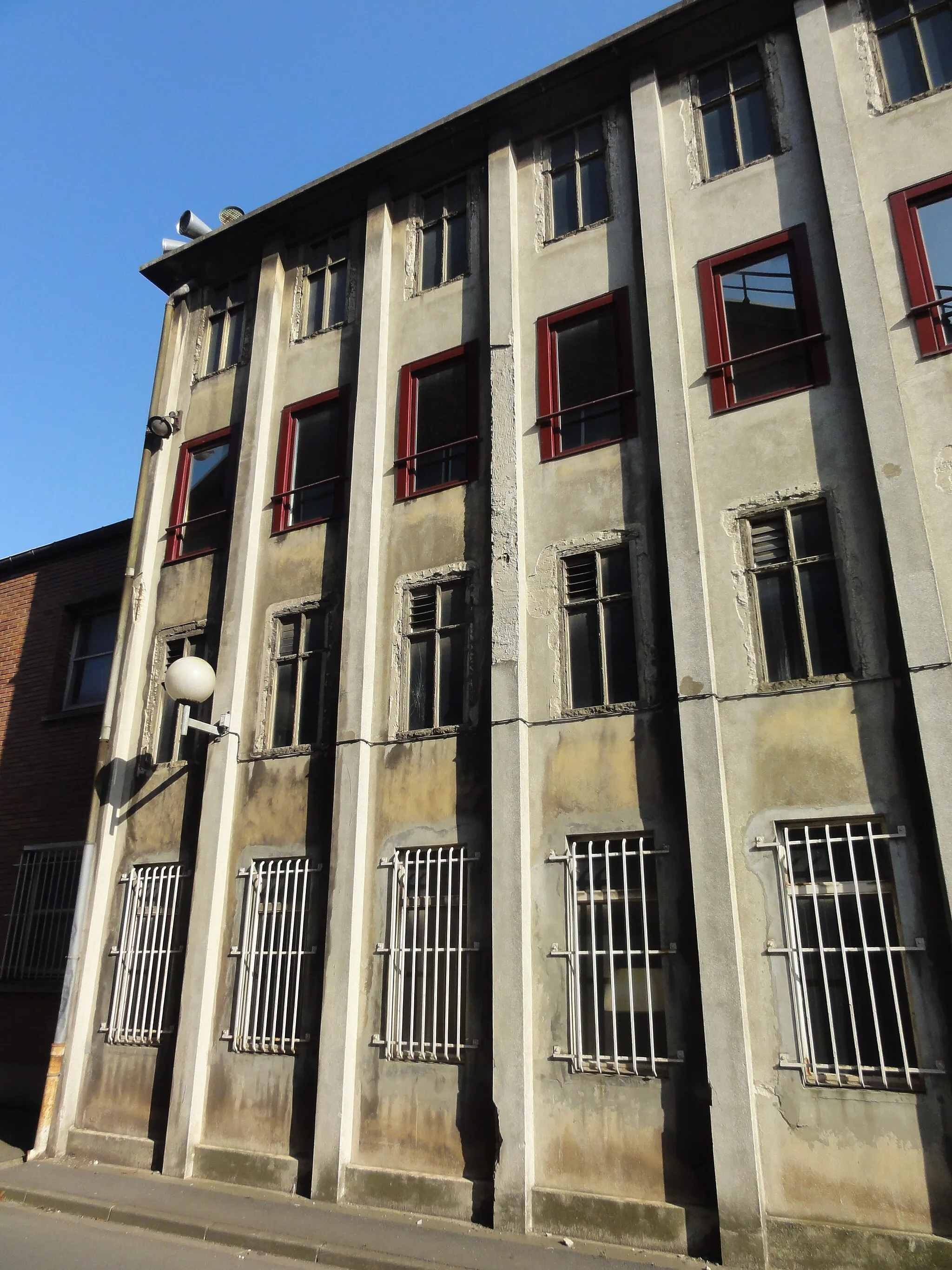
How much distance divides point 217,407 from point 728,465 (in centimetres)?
798

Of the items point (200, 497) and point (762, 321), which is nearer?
point (762, 321)

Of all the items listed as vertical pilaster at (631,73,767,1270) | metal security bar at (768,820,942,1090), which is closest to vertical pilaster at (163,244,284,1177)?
vertical pilaster at (631,73,767,1270)

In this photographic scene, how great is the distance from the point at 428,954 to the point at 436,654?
3224mm

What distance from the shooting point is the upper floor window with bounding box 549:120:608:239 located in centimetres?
1055

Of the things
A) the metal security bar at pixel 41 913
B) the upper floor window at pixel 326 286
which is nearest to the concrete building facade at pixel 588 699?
the upper floor window at pixel 326 286

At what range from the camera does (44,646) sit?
14461mm

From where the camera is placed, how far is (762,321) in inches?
357

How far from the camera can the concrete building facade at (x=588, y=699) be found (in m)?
6.89

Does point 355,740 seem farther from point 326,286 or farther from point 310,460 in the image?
point 326,286

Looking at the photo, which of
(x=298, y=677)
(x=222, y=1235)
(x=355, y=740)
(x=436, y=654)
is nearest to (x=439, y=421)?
(x=436, y=654)

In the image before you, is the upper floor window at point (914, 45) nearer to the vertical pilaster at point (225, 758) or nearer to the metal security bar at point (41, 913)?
the vertical pilaster at point (225, 758)

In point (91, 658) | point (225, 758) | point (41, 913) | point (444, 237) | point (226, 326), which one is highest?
point (226, 326)

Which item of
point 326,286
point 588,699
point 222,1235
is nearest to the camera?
point 222,1235

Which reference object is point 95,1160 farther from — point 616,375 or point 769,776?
point 616,375
